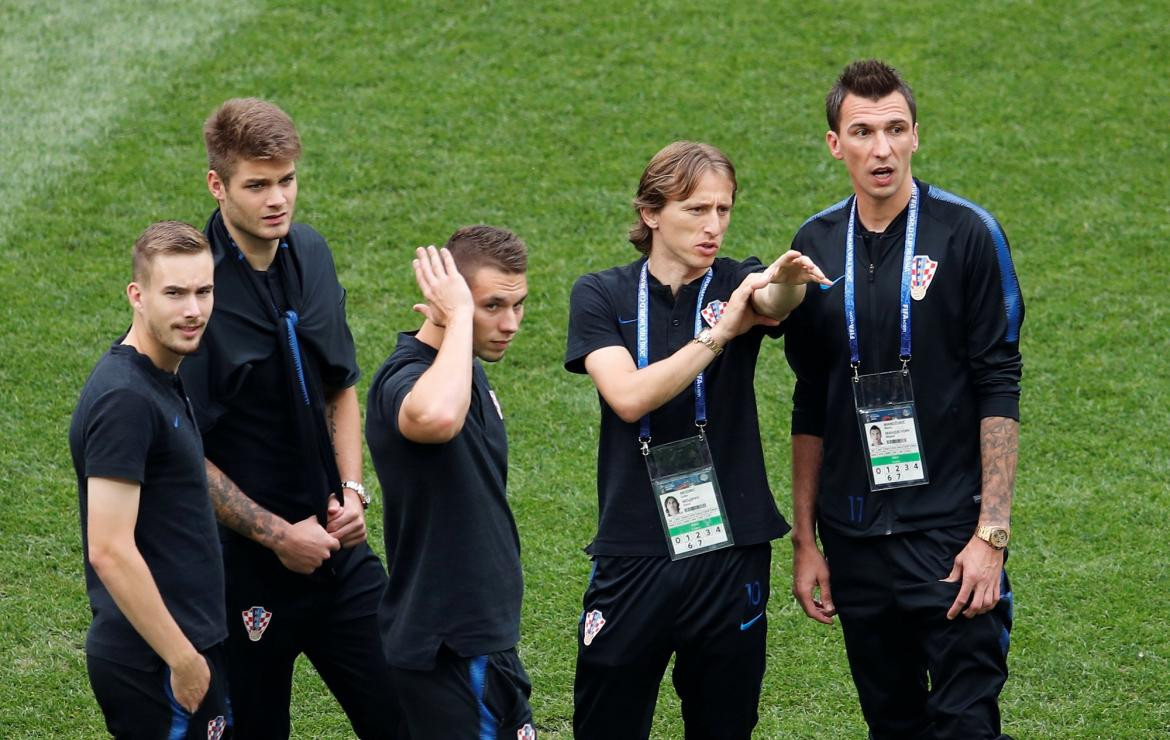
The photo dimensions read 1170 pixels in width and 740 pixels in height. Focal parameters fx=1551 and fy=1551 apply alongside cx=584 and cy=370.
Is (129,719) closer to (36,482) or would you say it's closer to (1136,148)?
(36,482)

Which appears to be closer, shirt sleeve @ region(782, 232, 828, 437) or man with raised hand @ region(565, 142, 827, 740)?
man with raised hand @ region(565, 142, 827, 740)

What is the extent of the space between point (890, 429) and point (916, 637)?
590 millimetres

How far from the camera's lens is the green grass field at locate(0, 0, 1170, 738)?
5750 millimetres

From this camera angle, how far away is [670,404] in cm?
404

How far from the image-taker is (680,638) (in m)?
4.02

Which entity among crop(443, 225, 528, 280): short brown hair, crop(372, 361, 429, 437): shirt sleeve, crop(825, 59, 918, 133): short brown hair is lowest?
crop(372, 361, 429, 437): shirt sleeve

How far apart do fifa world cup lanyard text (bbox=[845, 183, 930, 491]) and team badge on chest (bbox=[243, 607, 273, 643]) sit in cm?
170

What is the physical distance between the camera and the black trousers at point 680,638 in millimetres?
4008

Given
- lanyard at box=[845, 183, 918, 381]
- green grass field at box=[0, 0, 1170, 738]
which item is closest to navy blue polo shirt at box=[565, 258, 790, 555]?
lanyard at box=[845, 183, 918, 381]

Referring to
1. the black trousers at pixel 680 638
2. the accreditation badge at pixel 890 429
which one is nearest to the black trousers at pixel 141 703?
the black trousers at pixel 680 638

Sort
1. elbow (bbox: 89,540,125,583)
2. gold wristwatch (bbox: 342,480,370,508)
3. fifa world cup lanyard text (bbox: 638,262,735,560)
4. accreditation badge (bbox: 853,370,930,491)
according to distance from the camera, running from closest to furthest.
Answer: elbow (bbox: 89,540,125,583)
fifa world cup lanyard text (bbox: 638,262,735,560)
accreditation badge (bbox: 853,370,930,491)
gold wristwatch (bbox: 342,480,370,508)

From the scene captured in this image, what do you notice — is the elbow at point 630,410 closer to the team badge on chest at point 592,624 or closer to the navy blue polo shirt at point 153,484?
the team badge on chest at point 592,624

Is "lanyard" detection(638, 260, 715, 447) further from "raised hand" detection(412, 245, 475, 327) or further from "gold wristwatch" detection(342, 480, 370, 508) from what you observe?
"gold wristwatch" detection(342, 480, 370, 508)

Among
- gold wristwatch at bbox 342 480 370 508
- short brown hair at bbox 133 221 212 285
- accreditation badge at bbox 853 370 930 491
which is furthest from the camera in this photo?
gold wristwatch at bbox 342 480 370 508
